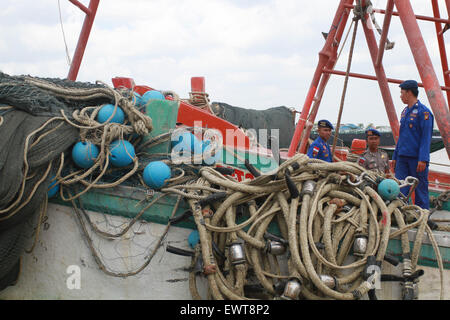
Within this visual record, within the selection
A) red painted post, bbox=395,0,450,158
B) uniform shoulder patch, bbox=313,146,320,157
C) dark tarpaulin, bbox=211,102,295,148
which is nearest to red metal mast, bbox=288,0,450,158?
red painted post, bbox=395,0,450,158

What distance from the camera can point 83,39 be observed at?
215 inches

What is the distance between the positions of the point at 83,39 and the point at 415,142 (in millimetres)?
4290

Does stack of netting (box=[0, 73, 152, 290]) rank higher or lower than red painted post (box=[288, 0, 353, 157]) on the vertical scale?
lower

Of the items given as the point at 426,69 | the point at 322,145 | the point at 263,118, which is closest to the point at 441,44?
the point at 426,69

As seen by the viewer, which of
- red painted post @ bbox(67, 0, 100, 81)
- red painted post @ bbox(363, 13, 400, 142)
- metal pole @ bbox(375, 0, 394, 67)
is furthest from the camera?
red painted post @ bbox(363, 13, 400, 142)

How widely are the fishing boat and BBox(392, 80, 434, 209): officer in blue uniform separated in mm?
1333

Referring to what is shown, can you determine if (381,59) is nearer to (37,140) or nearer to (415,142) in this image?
→ (415,142)

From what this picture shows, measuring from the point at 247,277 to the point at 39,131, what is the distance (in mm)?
1683

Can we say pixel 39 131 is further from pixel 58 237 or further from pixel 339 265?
pixel 339 265

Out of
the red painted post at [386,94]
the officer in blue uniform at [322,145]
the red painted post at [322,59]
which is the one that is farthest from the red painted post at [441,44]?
the officer in blue uniform at [322,145]

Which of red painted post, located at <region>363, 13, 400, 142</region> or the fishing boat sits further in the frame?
red painted post, located at <region>363, 13, 400, 142</region>

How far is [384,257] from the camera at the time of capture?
8.13 ft

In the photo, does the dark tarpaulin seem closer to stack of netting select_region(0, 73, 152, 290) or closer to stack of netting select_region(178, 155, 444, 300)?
stack of netting select_region(0, 73, 152, 290)

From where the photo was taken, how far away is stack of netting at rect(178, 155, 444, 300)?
7.90 ft
